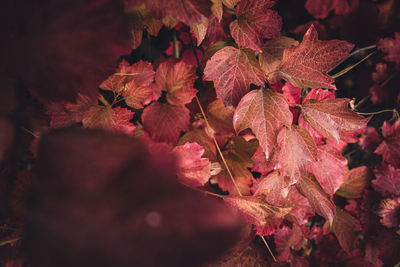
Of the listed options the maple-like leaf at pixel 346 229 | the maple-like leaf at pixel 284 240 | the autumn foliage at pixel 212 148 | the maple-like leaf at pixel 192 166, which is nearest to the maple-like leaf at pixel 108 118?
the autumn foliage at pixel 212 148

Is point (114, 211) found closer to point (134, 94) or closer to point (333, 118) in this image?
point (134, 94)

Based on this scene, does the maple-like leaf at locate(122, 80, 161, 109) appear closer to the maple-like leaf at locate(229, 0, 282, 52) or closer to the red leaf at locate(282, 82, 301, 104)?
the maple-like leaf at locate(229, 0, 282, 52)

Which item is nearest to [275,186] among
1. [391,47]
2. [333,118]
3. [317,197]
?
[317,197]

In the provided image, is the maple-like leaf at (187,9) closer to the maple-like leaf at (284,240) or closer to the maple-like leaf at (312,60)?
the maple-like leaf at (312,60)

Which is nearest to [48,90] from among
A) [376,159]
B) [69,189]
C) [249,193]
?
[69,189]

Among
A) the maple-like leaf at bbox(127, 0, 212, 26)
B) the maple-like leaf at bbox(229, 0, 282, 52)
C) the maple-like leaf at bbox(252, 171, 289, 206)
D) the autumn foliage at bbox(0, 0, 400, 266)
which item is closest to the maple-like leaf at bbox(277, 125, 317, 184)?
the autumn foliage at bbox(0, 0, 400, 266)

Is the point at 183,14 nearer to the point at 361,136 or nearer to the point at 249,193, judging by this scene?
the point at 249,193
